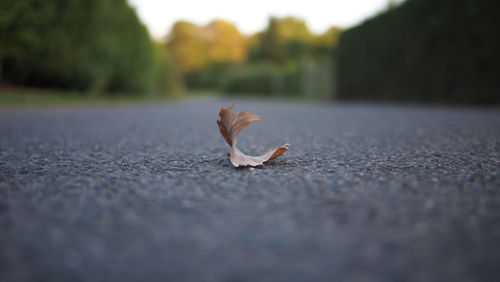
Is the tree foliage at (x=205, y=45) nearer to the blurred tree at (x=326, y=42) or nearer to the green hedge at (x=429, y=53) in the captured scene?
the blurred tree at (x=326, y=42)

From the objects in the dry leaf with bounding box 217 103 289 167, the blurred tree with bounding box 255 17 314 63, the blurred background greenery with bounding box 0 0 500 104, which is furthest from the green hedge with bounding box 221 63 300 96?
the dry leaf with bounding box 217 103 289 167

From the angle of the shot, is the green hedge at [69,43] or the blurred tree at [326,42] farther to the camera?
the blurred tree at [326,42]

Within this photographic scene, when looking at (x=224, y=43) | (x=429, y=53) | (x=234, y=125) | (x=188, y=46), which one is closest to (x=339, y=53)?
(x=429, y=53)

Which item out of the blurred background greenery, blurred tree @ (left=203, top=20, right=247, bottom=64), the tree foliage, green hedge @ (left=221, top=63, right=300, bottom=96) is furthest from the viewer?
blurred tree @ (left=203, top=20, right=247, bottom=64)

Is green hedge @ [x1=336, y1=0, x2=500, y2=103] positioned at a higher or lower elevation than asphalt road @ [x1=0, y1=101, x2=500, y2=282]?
higher

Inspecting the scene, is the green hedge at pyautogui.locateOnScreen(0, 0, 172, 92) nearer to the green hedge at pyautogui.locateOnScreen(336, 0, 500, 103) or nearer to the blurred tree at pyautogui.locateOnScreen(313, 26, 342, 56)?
the green hedge at pyautogui.locateOnScreen(336, 0, 500, 103)

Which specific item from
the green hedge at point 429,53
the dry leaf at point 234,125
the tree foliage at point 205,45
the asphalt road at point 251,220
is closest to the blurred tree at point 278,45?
the tree foliage at point 205,45
